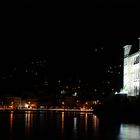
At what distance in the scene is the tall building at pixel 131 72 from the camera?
97188 millimetres

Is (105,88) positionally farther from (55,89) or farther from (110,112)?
(110,112)

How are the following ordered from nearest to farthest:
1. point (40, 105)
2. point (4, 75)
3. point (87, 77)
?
point (4, 75), point (87, 77), point (40, 105)

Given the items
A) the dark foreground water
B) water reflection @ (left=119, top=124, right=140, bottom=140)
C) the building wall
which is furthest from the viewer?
the building wall

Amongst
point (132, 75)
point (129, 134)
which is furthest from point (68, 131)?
point (132, 75)

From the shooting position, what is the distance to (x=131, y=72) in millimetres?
101750

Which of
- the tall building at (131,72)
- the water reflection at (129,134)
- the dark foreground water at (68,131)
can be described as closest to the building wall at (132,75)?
the tall building at (131,72)

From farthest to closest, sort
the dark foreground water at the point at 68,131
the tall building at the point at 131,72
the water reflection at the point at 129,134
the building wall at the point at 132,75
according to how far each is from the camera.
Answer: the tall building at the point at 131,72 → the building wall at the point at 132,75 → the water reflection at the point at 129,134 → the dark foreground water at the point at 68,131

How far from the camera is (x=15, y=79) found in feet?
440

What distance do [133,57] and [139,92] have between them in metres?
10.3

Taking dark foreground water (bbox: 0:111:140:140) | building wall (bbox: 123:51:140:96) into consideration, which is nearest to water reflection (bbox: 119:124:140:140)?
dark foreground water (bbox: 0:111:140:140)

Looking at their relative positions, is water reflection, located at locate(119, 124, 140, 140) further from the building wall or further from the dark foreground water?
the building wall

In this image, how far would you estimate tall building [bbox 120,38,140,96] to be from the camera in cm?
9719

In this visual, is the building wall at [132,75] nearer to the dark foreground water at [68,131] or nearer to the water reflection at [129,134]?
the dark foreground water at [68,131]

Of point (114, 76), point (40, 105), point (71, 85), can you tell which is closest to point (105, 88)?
point (114, 76)
